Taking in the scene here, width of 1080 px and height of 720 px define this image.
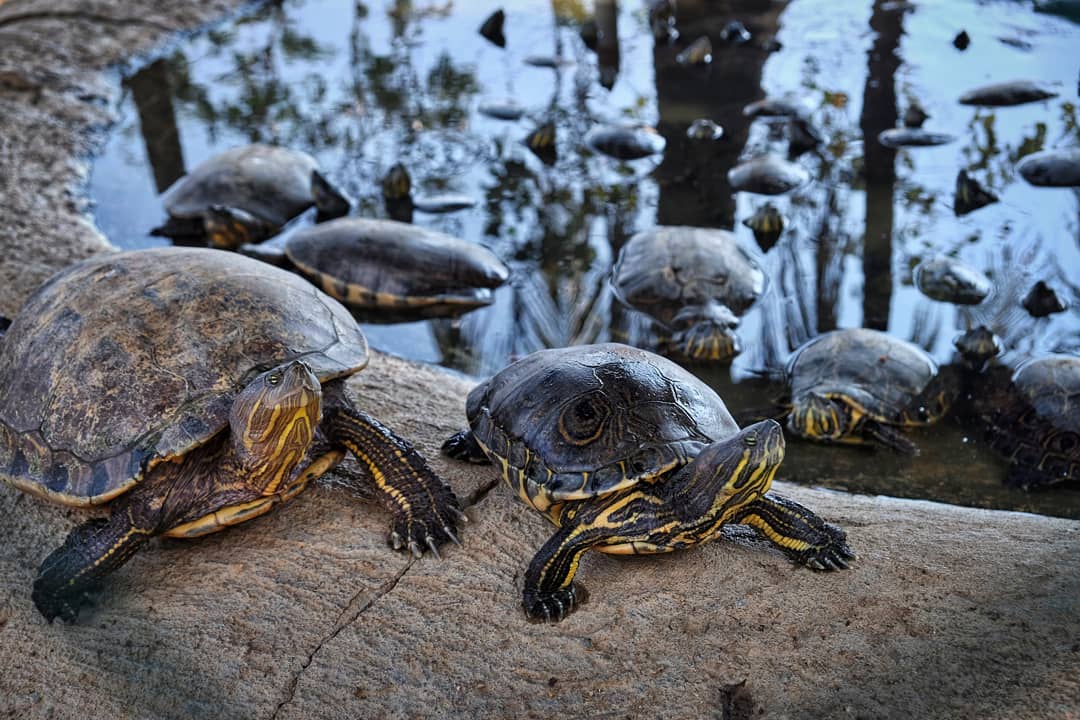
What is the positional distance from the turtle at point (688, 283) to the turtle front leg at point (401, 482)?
2305 mm

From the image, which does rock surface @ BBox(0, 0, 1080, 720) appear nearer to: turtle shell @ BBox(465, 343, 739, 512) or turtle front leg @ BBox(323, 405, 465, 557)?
turtle front leg @ BBox(323, 405, 465, 557)

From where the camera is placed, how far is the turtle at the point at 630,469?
3357 mm

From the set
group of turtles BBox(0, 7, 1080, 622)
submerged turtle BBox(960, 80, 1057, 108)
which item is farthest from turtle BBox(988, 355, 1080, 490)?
submerged turtle BBox(960, 80, 1057, 108)

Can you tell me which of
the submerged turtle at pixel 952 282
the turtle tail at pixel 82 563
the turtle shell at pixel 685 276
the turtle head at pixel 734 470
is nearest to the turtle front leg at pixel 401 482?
the turtle tail at pixel 82 563

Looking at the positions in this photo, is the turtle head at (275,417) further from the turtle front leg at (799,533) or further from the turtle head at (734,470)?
the turtle front leg at (799,533)

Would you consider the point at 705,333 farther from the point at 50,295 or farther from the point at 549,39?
the point at 549,39

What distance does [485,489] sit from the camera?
4234 mm

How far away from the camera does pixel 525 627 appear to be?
3441 millimetres

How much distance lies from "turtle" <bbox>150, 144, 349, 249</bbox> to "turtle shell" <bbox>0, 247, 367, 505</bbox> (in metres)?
3.05

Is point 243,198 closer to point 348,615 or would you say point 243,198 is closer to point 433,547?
point 433,547

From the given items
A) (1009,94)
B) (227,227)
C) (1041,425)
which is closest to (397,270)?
(227,227)

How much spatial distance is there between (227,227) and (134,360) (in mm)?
3631

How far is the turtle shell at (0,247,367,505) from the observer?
12.0 ft

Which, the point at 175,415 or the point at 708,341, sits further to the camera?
the point at 708,341
